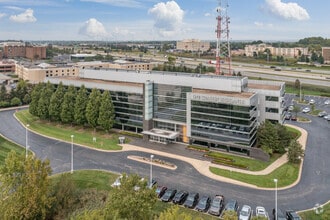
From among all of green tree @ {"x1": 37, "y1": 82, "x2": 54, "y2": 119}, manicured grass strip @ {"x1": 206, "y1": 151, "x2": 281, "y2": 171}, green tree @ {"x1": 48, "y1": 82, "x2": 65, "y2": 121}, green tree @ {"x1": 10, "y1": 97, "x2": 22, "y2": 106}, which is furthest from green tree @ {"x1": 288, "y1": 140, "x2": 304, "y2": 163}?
green tree @ {"x1": 10, "y1": 97, "x2": 22, "y2": 106}

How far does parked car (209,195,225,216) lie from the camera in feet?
104

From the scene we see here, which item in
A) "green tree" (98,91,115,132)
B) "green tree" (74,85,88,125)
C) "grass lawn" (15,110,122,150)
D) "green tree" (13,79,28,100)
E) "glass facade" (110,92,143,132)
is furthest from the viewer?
"green tree" (13,79,28,100)

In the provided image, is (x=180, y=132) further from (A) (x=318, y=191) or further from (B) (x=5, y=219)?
(B) (x=5, y=219)

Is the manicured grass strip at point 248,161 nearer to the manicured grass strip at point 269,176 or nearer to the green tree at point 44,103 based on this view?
the manicured grass strip at point 269,176

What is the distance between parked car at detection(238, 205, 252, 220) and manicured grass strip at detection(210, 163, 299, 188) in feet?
23.6

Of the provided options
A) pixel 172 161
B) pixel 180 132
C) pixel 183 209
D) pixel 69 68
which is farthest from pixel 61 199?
pixel 69 68

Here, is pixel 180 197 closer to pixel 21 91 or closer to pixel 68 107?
pixel 68 107

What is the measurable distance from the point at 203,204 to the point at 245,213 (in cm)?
437

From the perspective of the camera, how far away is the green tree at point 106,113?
57.0m

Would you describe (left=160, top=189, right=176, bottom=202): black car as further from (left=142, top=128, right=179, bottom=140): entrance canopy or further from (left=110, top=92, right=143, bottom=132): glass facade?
(left=110, top=92, right=143, bottom=132): glass facade

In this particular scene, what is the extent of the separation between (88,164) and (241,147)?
75.2 ft

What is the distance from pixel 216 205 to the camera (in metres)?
32.7

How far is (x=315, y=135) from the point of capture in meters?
59.1

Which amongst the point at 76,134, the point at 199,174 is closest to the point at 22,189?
the point at 199,174
